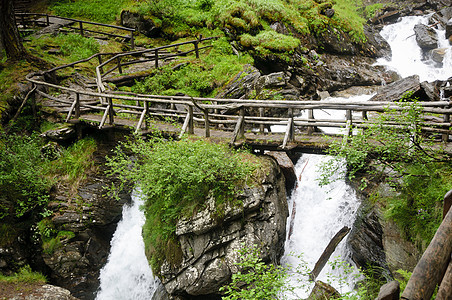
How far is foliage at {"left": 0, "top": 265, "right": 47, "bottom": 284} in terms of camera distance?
8.20m

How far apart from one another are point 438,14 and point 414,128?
22075mm

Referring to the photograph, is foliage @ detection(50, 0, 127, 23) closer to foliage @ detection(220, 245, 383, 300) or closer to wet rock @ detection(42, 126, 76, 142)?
wet rock @ detection(42, 126, 76, 142)

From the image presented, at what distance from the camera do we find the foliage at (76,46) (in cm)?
1708

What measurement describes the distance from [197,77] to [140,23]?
9.14 metres

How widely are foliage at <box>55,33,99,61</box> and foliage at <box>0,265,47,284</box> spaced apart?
472 inches

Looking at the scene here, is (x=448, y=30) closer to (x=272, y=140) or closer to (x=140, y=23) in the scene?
(x=272, y=140)

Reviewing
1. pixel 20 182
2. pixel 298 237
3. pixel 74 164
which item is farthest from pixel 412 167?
pixel 20 182

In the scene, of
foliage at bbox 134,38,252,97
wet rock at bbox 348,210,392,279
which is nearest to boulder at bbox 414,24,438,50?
foliage at bbox 134,38,252,97

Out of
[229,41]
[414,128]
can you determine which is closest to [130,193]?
[414,128]

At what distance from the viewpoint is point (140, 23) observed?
2039 centimetres

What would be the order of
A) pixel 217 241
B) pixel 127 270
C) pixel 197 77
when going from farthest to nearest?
pixel 197 77
pixel 127 270
pixel 217 241

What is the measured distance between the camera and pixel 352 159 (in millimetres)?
5770

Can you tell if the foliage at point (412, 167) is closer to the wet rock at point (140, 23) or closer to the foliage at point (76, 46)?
the foliage at point (76, 46)

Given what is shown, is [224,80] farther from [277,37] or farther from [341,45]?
[341,45]
